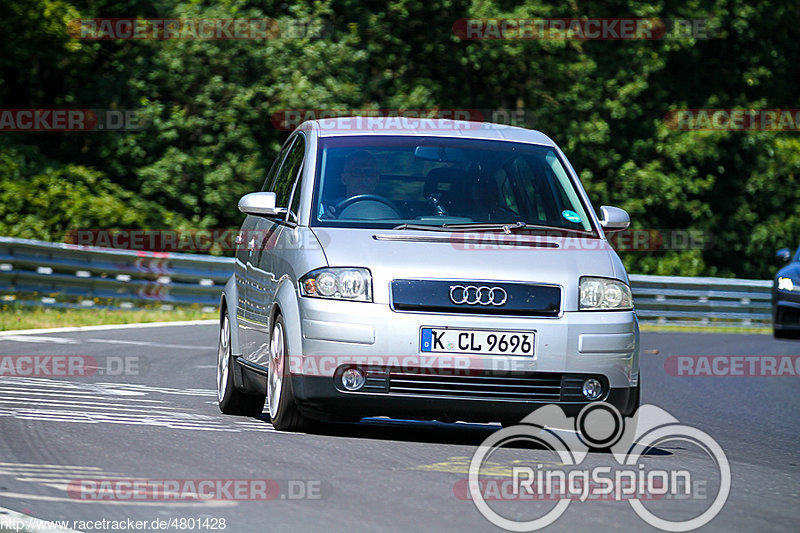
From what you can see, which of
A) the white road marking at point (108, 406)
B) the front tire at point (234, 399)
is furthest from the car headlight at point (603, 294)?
the front tire at point (234, 399)

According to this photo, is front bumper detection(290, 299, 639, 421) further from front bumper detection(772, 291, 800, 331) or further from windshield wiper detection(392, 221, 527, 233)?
front bumper detection(772, 291, 800, 331)

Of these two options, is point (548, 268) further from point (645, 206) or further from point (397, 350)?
point (645, 206)

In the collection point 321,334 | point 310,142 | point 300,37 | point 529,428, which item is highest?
point 300,37

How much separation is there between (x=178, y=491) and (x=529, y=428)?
2.89 m

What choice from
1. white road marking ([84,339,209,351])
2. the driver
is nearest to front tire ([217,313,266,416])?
the driver

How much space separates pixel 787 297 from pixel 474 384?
1372 cm

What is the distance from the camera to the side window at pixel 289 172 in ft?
30.5

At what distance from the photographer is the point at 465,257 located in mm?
7969

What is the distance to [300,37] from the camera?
2898cm

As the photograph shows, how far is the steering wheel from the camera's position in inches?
339

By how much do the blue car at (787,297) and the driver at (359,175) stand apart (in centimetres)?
1284

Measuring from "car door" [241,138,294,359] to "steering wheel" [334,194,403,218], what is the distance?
0.86 metres

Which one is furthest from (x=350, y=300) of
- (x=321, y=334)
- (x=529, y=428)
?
(x=529, y=428)

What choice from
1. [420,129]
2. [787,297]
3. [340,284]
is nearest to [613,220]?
[420,129]
